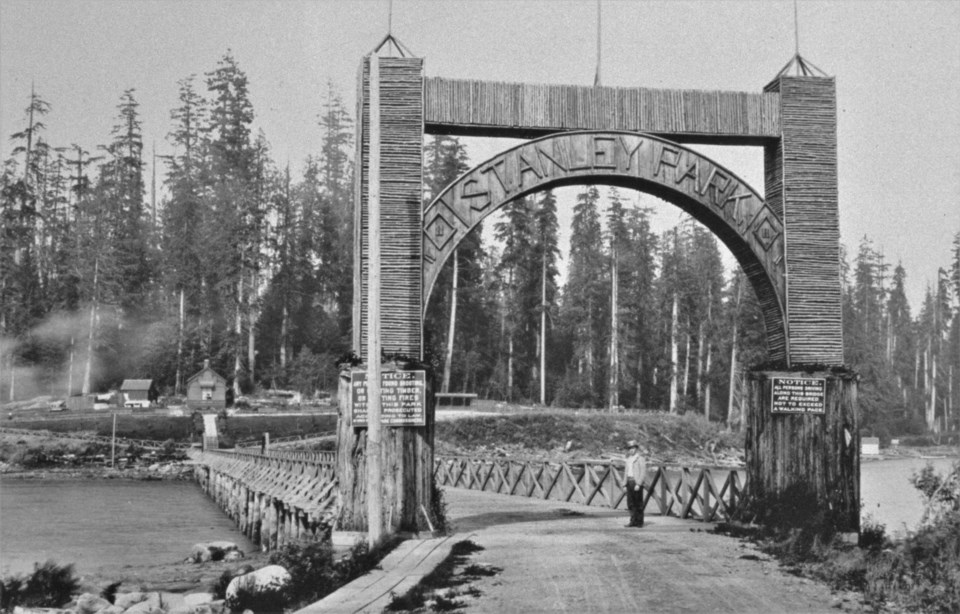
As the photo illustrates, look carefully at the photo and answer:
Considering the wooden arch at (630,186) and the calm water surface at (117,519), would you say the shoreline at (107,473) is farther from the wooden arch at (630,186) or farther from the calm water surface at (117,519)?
the wooden arch at (630,186)

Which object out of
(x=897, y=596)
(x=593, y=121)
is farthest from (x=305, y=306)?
(x=897, y=596)

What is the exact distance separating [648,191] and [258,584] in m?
9.17

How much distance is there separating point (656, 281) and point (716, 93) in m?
73.1

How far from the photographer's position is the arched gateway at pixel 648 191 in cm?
1630

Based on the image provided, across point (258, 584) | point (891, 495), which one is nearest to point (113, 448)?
point (891, 495)

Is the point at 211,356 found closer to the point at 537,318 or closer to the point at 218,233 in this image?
the point at 218,233

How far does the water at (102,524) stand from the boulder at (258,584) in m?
10.9

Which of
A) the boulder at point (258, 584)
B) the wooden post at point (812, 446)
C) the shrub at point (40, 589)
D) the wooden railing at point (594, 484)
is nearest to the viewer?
the boulder at point (258, 584)

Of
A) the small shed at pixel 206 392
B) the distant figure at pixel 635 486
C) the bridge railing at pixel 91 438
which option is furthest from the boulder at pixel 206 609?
the small shed at pixel 206 392

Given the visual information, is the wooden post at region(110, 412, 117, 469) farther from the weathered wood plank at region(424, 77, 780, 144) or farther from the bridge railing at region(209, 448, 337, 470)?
the weathered wood plank at region(424, 77, 780, 144)

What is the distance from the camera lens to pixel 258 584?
12.7m

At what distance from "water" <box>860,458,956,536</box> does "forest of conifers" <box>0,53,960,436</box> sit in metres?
9.69

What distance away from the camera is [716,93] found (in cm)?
1775

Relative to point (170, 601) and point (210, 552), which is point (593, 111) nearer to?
point (170, 601)
